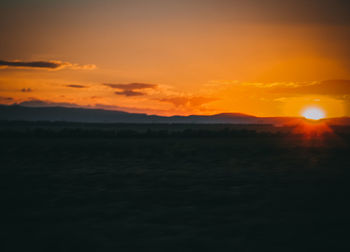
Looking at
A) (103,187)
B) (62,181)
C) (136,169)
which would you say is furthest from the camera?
(136,169)

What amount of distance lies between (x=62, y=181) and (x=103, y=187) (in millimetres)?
1930

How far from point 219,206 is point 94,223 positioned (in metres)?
2.96

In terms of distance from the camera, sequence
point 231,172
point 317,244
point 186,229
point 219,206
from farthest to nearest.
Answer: point 231,172 < point 219,206 < point 186,229 < point 317,244

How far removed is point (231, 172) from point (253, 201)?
15.9 ft

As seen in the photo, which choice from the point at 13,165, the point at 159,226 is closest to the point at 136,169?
the point at 13,165

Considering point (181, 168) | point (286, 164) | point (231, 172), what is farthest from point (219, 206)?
point (286, 164)

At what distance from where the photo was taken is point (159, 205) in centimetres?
775

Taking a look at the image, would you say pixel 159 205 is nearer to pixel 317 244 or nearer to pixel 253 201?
pixel 253 201

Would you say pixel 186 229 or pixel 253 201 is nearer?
pixel 186 229

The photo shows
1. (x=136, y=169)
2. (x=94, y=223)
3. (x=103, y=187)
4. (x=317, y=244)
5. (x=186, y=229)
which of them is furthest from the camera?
(x=136, y=169)

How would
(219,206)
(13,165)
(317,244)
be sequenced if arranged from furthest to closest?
(13,165) → (219,206) → (317,244)

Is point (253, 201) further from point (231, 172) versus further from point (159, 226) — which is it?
point (231, 172)

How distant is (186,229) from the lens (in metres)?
5.98

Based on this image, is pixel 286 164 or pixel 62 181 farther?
pixel 286 164
